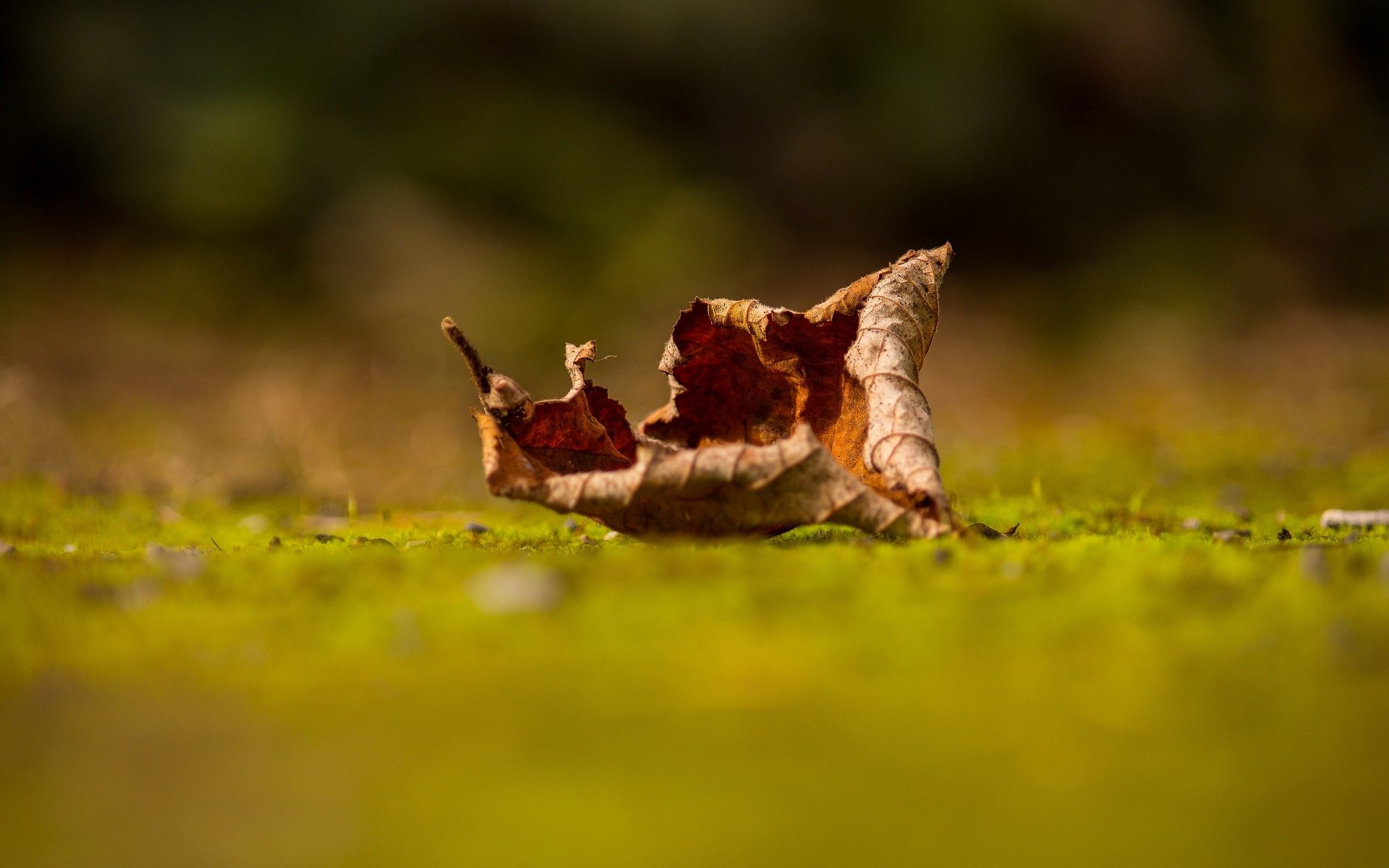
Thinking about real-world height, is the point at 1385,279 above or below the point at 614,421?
above

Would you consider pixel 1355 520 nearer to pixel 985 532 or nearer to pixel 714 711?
pixel 985 532

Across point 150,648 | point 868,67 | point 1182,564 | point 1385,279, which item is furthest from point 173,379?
point 1385,279

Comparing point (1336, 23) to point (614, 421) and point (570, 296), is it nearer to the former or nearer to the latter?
point (570, 296)

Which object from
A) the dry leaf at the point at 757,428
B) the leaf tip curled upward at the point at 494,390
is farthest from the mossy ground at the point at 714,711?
the leaf tip curled upward at the point at 494,390

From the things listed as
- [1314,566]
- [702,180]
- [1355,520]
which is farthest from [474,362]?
[702,180]

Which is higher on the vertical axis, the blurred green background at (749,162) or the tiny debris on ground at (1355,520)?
the blurred green background at (749,162)

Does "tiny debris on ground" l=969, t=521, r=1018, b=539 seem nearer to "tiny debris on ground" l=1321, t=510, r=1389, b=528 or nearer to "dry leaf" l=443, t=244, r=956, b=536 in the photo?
"dry leaf" l=443, t=244, r=956, b=536

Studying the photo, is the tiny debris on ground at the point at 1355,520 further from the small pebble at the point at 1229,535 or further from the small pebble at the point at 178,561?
the small pebble at the point at 178,561
